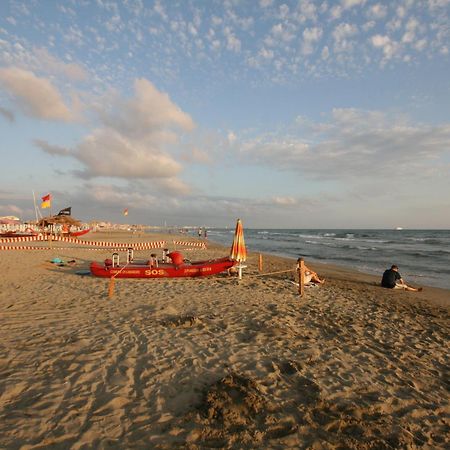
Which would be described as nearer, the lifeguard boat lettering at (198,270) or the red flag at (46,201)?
the lifeguard boat lettering at (198,270)

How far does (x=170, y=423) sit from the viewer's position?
4012mm

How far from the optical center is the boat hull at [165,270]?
13.2m

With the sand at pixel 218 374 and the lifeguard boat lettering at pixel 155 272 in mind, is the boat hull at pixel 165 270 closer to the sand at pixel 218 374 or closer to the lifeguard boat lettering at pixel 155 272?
the lifeguard boat lettering at pixel 155 272

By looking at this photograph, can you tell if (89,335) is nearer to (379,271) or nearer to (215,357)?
(215,357)

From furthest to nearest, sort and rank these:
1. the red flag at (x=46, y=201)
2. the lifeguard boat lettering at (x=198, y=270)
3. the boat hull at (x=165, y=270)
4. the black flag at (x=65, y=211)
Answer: the black flag at (x=65, y=211) → the red flag at (x=46, y=201) → the lifeguard boat lettering at (x=198, y=270) → the boat hull at (x=165, y=270)

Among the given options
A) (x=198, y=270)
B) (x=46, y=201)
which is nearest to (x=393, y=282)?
(x=198, y=270)

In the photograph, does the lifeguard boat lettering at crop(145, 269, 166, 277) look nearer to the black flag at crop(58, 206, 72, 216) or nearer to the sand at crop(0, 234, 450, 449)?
the sand at crop(0, 234, 450, 449)

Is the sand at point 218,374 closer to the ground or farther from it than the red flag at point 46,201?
closer to the ground

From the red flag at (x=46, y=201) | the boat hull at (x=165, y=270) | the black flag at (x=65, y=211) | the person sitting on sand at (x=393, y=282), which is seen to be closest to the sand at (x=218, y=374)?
the boat hull at (x=165, y=270)

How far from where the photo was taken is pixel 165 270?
43.9 feet

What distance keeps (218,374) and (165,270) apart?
8520mm

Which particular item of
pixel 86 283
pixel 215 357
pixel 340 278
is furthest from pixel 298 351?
pixel 340 278

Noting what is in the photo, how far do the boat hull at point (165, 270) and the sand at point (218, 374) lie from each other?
9.60ft

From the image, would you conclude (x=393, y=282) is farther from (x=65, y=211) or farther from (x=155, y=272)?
(x=65, y=211)
